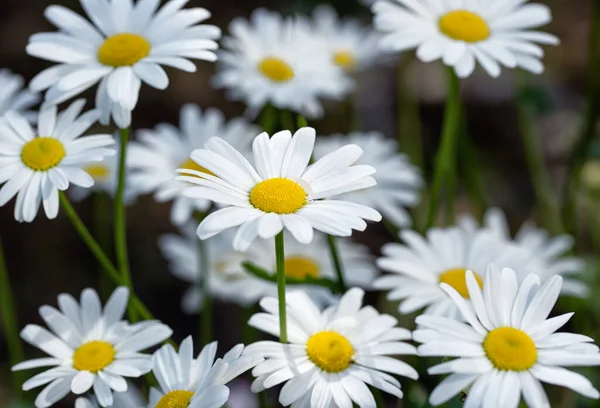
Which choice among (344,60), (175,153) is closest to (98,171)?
(175,153)

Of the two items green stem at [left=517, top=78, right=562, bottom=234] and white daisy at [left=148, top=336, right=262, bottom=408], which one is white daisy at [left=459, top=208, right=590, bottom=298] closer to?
green stem at [left=517, top=78, right=562, bottom=234]

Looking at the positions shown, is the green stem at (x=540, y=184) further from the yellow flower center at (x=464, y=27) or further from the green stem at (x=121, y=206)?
the green stem at (x=121, y=206)

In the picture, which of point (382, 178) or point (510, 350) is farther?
point (382, 178)

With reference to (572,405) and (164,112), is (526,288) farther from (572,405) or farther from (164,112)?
(164,112)

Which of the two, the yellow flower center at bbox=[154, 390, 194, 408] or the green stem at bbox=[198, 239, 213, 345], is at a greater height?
the green stem at bbox=[198, 239, 213, 345]

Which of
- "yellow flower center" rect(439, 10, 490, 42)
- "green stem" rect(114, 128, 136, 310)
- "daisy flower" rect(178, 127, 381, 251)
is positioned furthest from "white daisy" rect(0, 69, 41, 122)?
"yellow flower center" rect(439, 10, 490, 42)

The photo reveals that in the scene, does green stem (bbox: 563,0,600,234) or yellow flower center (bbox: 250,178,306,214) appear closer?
yellow flower center (bbox: 250,178,306,214)

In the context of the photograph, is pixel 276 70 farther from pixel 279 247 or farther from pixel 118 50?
pixel 279 247
